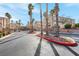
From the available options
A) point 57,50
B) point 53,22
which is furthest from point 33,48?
point 53,22

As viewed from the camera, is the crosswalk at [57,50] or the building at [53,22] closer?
the crosswalk at [57,50]

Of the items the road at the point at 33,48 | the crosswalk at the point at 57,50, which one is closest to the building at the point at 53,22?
the road at the point at 33,48

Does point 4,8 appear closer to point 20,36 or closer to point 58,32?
point 20,36

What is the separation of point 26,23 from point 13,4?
0.95 meters

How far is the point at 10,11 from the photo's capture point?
6.61 metres

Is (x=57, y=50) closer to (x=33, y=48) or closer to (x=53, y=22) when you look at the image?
(x=33, y=48)

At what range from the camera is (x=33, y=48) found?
6.20 metres

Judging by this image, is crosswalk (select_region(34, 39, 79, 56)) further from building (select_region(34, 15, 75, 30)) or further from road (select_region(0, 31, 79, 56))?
building (select_region(34, 15, 75, 30))

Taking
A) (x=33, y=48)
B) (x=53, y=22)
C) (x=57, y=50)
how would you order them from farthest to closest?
1. (x=53, y=22)
2. (x=33, y=48)
3. (x=57, y=50)

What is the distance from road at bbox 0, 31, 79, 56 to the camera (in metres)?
5.96

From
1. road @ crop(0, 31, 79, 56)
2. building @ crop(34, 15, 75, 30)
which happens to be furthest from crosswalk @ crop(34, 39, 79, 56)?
building @ crop(34, 15, 75, 30)

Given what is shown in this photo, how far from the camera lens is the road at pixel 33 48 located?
5.96m

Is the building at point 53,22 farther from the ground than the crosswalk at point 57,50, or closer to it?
farther from the ground

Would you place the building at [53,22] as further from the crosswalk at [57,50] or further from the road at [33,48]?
the crosswalk at [57,50]
